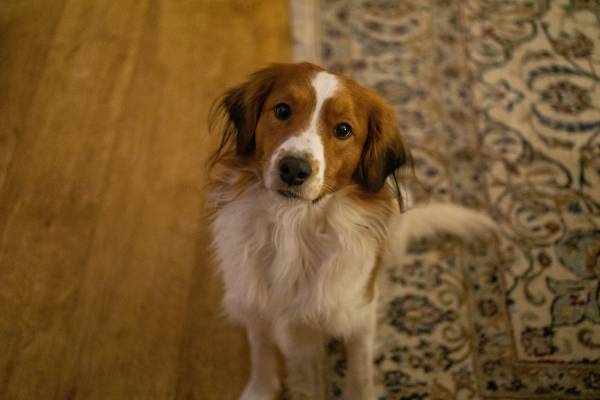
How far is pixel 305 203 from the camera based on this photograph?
1354 mm

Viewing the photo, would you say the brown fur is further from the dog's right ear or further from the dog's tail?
the dog's tail

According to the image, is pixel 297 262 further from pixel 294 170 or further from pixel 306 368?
pixel 306 368

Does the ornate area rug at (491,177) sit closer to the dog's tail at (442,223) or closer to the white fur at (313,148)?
the dog's tail at (442,223)

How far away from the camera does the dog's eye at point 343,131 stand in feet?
4.27

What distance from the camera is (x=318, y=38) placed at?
2527 mm

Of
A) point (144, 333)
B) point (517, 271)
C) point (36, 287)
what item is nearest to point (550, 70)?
point (517, 271)

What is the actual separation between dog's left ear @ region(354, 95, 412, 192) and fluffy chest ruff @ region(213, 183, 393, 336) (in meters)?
0.06

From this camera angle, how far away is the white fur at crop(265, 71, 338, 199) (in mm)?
1201

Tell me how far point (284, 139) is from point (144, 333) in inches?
39.0

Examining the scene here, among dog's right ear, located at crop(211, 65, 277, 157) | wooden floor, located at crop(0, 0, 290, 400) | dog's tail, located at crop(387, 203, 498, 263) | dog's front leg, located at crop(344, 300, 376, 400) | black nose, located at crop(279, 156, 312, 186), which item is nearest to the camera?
black nose, located at crop(279, 156, 312, 186)

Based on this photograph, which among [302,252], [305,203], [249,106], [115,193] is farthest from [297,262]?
[115,193]

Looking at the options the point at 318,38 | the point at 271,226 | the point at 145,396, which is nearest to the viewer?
the point at 271,226

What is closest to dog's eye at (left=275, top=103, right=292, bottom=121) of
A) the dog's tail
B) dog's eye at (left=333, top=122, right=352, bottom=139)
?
dog's eye at (left=333, top=122, right=352, bottom=139)

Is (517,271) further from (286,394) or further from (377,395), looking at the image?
(286,394)
